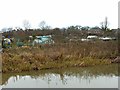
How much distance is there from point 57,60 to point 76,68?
40.8 inches

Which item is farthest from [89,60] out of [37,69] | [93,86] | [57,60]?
[93,86]

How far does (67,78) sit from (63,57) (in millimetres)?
2699

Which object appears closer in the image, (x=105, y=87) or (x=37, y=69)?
(x=105, y=87)

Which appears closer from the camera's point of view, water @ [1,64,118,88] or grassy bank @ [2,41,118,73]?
water @ [1,64,118,88]

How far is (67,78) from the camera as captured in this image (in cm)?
698

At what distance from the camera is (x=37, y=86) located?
5934 mm

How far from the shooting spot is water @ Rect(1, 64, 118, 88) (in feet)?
19.5

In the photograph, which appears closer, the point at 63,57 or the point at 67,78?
the point at 67,78

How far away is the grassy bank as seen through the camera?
8.63 m

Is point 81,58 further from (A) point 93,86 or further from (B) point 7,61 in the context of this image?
(A) point 93,86

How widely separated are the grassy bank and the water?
1.54ft

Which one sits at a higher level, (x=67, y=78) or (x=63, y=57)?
(x=63, y=57)

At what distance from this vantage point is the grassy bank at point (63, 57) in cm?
863

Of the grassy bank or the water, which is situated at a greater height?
the grassy bank
